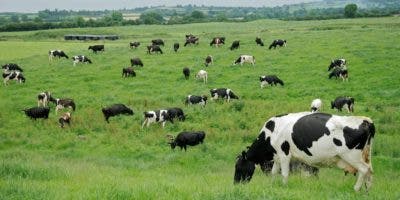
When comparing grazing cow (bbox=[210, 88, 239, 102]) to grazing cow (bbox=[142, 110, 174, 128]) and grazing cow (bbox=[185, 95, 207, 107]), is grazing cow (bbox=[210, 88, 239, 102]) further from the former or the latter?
grazing cow (bbox=[142, 110, 174, 128])

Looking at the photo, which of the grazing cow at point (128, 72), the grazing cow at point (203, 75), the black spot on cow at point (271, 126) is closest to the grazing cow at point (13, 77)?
the grazing cow at point (128, 72)

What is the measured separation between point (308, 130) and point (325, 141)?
0.49 metres

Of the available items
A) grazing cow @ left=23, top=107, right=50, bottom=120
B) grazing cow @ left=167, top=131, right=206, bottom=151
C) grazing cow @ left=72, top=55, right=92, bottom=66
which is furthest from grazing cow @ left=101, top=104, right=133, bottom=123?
grazing cow @ left=72, top=55, right=92, bottom=66

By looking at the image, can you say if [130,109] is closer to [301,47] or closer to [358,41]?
[301,47]

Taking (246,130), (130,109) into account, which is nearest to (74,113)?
(130,109)

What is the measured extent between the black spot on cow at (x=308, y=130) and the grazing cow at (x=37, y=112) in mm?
18606

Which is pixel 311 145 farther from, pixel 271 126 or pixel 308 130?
pixel 271 126

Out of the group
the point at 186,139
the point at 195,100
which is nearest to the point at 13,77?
the point at 195,100

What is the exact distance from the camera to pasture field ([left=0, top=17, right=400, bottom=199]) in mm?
10734

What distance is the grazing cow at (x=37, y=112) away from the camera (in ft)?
88.4

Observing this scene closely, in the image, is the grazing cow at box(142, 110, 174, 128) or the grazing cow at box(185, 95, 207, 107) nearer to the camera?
the grazing cow at box(142, 110, 174, 128)

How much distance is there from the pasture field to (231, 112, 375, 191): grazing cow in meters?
0.52

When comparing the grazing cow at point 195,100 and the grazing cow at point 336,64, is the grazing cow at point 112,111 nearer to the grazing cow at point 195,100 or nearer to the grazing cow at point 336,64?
the grazing cow at point 195,100

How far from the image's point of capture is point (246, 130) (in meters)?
23.2
